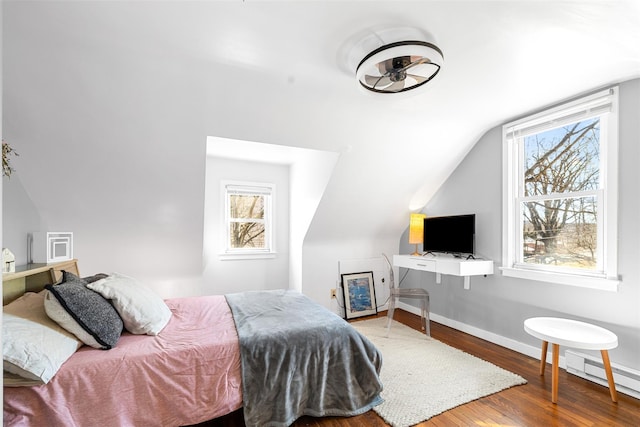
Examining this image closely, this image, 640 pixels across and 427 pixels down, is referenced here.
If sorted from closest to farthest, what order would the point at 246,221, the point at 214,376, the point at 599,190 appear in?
1. the point at 214,376
2. the point at 599,190
3. the point at 246,221

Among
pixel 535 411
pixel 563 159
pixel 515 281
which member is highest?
pixel 563 159

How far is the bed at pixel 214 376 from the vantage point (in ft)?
4.97

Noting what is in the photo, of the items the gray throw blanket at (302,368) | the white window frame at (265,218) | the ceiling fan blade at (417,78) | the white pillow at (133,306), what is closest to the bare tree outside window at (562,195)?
the ceiling fan blade at (417,78)

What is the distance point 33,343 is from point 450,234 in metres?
3.59

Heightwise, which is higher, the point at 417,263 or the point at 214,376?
the point at 417,263

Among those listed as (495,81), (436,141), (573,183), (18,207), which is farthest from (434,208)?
(18,207)

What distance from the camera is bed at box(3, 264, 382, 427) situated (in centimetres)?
152

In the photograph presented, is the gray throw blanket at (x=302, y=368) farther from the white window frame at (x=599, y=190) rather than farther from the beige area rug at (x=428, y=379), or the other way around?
the white window frame at (x=599, y=190)

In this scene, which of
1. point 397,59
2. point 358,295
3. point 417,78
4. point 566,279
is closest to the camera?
point 397,59

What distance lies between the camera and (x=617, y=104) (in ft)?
7.95

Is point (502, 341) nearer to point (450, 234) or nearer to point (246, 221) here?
point (450, 234)

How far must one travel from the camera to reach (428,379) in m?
2.53

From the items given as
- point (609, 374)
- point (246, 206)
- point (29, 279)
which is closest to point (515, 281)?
point (609, 374)

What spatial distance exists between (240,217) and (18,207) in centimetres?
228
